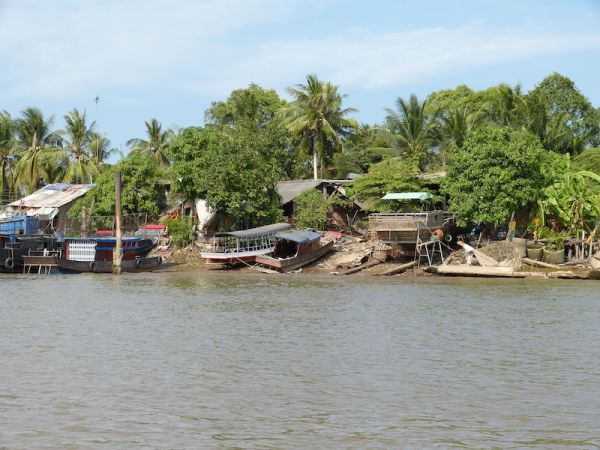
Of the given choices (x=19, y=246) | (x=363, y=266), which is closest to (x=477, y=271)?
(x=363, y=266)

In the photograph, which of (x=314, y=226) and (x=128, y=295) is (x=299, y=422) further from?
(x=314, y=226)

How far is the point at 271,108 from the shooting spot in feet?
189

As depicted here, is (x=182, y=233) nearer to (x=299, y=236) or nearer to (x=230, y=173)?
(x=230, y=173)

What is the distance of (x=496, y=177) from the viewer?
35688 millimetres

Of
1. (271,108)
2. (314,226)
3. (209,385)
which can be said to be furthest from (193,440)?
(271,108)

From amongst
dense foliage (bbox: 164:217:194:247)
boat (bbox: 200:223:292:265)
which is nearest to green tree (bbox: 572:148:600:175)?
boat (bbox: 200:223:292:265)

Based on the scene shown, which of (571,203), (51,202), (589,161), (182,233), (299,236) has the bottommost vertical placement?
(299,236)

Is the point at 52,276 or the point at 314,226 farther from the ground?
the point at 314,226

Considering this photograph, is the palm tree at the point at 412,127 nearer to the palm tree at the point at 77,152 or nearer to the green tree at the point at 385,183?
the green tree at the point at 385,183

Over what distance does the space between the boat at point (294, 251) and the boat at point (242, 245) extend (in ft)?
1.32

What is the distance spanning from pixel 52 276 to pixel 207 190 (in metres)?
8.79

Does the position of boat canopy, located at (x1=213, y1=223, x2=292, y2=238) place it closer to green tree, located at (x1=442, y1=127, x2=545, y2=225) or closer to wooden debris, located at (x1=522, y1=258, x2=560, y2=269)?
green tree, located at (x1=442, y1=127, x2=545, y2=225)

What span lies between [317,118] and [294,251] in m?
13.1

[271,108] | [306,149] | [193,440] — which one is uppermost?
[271,108]
